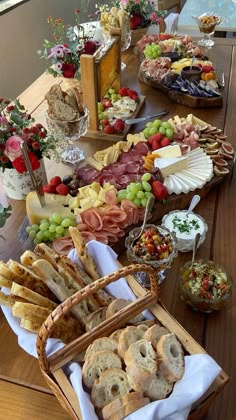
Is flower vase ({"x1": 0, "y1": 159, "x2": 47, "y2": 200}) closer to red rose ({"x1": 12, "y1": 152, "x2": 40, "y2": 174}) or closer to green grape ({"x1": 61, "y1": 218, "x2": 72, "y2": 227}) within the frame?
red rose ({"x1": 12, "y1": 152, "x2": 40, "y2": 174})

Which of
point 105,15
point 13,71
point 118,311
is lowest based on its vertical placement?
point 13,71

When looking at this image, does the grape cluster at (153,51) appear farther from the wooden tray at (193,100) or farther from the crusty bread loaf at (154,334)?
the crusty bread loaf at (154,334)

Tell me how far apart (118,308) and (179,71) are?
1.47m

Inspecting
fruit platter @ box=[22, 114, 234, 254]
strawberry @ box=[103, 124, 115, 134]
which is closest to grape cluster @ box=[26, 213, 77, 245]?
fruit platter @ box=[22, 114, 234, 254]

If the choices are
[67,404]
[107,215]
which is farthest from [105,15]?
[67,404]

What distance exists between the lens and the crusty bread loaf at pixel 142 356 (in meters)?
0.61

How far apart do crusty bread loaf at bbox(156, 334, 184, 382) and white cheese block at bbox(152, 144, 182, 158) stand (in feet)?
2.46

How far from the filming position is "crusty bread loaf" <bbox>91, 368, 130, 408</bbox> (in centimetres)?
62

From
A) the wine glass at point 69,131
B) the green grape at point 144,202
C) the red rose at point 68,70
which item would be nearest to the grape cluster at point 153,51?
the red rose at point 68,70

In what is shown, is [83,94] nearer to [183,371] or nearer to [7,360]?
[7,360]

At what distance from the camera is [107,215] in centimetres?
107

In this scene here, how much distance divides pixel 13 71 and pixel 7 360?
8.55 ft

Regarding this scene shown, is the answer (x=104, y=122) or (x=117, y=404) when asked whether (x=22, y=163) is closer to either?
(x=104, y=122)

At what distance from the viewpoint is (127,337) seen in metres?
0.66
